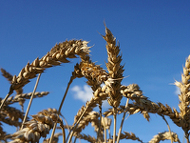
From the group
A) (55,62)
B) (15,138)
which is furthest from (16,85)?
(15,138)

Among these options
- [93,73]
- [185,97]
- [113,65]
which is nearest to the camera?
[113,65]

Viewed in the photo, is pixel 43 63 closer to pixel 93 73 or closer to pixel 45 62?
pixel 45 62

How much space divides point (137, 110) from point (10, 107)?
303cm

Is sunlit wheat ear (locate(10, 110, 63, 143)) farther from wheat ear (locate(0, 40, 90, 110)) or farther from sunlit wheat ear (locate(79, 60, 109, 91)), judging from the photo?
sunlit wheat ear (locate(79, 60, 109, 91))

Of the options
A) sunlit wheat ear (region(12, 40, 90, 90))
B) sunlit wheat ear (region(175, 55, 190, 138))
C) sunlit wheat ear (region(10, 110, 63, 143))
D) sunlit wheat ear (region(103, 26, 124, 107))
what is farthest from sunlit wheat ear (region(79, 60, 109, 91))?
sunlit wheat ear (region(175, 55, 190, 138))

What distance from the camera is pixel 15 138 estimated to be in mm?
1318

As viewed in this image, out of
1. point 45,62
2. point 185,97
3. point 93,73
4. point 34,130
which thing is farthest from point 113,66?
point 185,97

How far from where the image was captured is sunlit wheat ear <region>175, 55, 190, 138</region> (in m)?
3.43

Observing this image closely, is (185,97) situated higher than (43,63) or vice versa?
(185,97)

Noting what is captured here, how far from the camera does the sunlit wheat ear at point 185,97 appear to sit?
3.43m

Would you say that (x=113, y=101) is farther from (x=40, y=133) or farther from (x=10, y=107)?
(x=10, y=107)

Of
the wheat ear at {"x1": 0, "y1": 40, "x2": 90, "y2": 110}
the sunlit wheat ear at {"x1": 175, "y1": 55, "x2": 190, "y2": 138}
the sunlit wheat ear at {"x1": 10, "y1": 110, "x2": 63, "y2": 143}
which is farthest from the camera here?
the sunlit wheat ear at {"x1": 175, "y1": 55, "x2": 190, "y2": 138}

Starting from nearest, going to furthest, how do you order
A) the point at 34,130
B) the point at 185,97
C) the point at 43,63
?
the point at 34,130 → the point at 43,63 → the point at 185,97

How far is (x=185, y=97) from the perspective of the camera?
3.54 meters
